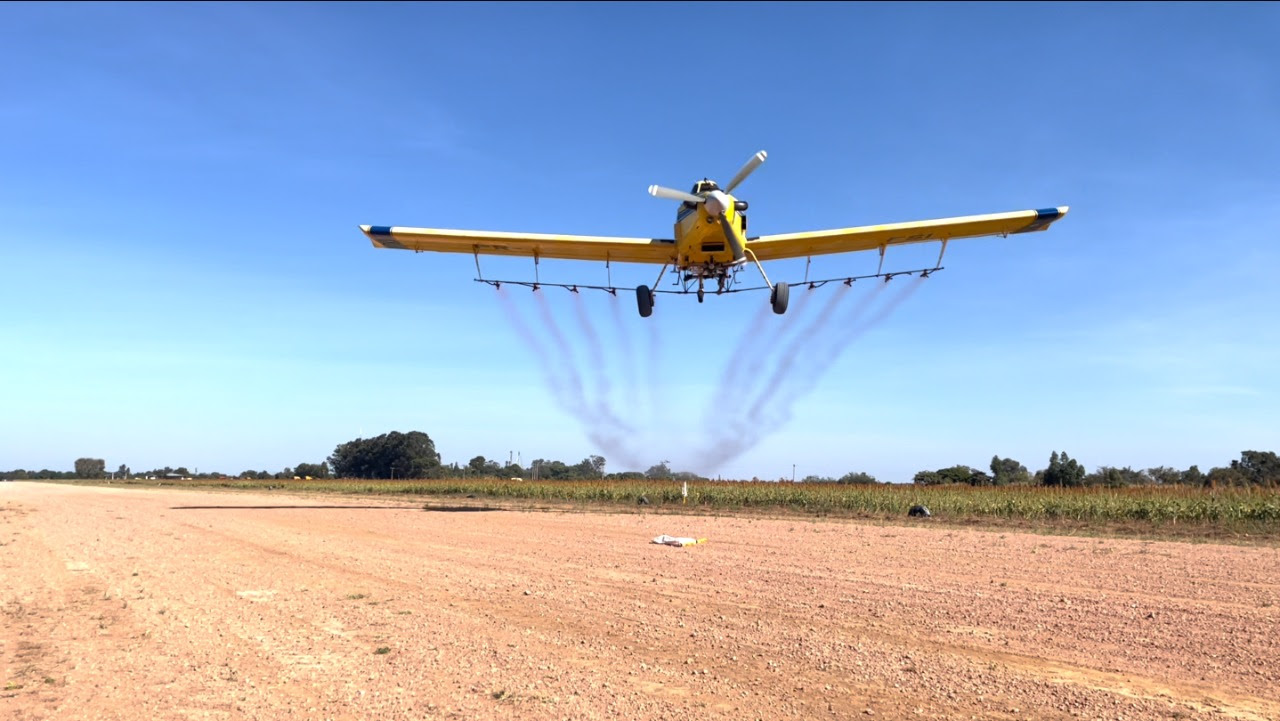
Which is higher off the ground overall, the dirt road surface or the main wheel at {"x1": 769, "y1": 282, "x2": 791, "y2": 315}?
the main wheel at {"x1": 769, "y1": 282, "x2": 791, "y2": 315}

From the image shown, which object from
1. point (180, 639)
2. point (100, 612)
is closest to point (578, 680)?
point (180, 639)

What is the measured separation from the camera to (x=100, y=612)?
1023cm

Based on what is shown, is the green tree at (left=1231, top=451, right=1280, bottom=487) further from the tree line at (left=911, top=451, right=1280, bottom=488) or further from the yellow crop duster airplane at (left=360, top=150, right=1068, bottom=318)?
the yellow crop duster airplane at (left=360, top=150, right=1068, bottom=318)

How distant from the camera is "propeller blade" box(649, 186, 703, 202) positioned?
2083cm

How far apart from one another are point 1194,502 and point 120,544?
31176 millimetres

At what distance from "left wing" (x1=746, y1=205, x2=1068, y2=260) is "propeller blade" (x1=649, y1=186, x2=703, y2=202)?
3.16 meters

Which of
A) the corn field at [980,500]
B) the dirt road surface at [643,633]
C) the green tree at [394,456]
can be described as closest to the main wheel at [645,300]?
the dirt road surface at [643,633]

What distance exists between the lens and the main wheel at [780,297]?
21.6 metres

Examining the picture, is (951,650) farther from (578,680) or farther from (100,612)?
(100,612)

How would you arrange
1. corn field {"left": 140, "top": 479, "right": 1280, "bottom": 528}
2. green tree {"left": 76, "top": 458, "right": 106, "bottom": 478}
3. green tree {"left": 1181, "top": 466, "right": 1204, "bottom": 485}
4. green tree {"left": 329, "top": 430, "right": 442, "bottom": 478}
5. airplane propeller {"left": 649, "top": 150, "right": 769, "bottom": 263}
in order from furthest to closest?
green tree {"left": 76, "top": 458, "right": 106, "bottom": 478} → green tree {"left": 329, "top": 430, "right": 442, "bottom": 478} → green tree {"left": 1181, "top": 466, "right": 1204, "bottom": 485} → corn field {"left": 140, "top": 479, "right": 1280, "bottom": 528} → airplane propeller {"left": 649, "top": 150, "right": 769, "bottom": 263}

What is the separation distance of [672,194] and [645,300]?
3.49 m

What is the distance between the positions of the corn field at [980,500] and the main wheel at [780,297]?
11062mm

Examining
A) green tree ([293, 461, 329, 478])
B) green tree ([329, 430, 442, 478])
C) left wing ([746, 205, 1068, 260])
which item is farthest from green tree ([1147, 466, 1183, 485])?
green tree ([293, 461, 329, 478])

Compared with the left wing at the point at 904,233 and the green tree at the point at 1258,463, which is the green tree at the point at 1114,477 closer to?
the green tree at the point at 1258,463
